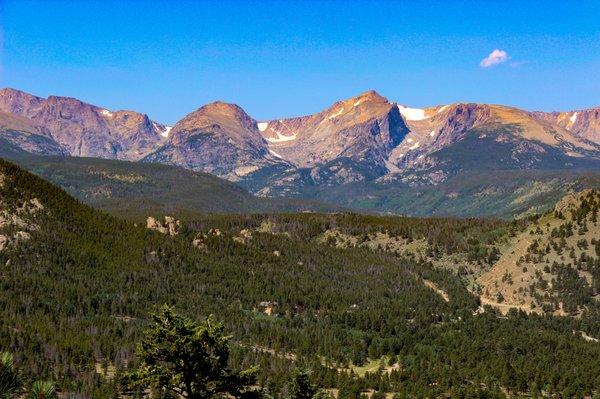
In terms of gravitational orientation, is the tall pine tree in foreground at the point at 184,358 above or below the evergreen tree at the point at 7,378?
below

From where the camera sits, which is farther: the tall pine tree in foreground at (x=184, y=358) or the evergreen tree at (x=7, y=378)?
the tall pine tree in foreground at (x=184, y=358)

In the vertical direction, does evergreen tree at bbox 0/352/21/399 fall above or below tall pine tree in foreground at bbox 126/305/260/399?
above

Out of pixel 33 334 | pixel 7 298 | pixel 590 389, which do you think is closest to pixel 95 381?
pixel 33 334

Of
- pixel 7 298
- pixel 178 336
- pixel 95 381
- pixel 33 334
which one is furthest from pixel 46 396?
pixel 7 298

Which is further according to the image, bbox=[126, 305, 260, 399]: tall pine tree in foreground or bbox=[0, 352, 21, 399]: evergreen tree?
bbox=[126, 305, 260, 399]: tall pine tree in foreground

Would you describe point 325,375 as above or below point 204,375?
below

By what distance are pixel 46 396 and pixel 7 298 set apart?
170994 millimetres

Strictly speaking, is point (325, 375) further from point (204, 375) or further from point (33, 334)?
point (204, 375)

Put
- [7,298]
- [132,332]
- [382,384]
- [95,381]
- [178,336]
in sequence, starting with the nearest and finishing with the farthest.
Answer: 1. [178,336]
2. [95,381]
3. [382,384]
4. [132,332]
5. [7,298]

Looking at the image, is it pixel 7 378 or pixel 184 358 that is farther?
pixel 184 358

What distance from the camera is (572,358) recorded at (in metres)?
171

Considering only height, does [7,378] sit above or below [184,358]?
above

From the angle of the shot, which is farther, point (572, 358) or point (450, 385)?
point (572, 358)

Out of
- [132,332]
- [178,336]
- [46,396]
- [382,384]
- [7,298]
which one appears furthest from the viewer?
[7,298]
